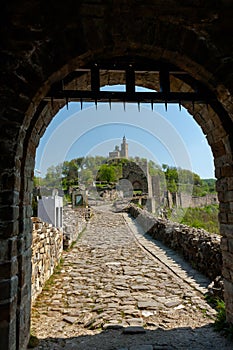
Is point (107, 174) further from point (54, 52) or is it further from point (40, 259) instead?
point (54, 52)

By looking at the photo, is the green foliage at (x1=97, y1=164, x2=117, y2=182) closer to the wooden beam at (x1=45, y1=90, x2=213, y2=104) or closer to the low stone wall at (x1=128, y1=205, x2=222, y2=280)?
the low stone wall at (x1=128, y1=205, x2=222, y2=280)

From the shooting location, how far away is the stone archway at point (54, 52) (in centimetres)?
236

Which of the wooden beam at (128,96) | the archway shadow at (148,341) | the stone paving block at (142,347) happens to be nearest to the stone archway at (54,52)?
the wooden beam at (128,96)

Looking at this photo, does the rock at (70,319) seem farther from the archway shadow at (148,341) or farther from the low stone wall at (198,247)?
the low stone wall at (198,247)

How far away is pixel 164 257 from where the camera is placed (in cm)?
757

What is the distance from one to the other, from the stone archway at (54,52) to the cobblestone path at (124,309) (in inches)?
36.0

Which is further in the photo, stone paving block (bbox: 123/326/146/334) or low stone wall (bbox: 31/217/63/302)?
low stone wall (bbox: 31/217/63/302)

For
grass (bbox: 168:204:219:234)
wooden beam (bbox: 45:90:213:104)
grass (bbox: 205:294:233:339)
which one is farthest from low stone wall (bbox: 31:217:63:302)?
grass (bbox: 168:204:219:234)

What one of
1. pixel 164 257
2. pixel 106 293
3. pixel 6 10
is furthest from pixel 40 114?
pixel 164 257

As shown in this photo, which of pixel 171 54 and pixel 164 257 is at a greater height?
pixel 171 54

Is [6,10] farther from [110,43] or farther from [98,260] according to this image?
[98,260]

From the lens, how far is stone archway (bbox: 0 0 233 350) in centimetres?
236

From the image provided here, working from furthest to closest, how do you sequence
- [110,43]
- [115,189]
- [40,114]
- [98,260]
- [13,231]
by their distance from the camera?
[115,189]
[98,260]
[40,114]
[110,43]
[13,231]

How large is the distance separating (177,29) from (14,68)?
5.38 ft
